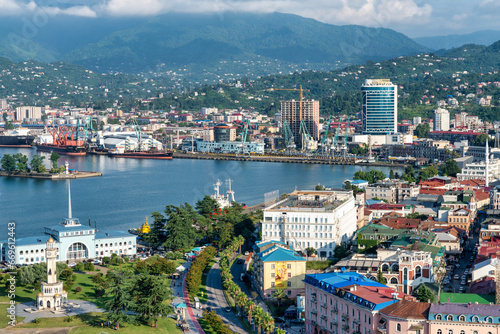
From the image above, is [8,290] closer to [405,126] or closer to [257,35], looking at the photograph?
[405,126]

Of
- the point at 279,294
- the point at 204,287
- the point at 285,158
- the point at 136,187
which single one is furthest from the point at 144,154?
the point at 279,294

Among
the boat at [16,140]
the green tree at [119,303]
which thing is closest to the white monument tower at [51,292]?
the green tree at [119,303]

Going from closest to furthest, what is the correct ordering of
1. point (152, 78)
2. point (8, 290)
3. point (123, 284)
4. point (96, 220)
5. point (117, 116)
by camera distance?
point (123, 284) → point (8, 290) → point (96, 220) → point (117, 116) → point (152, 78)

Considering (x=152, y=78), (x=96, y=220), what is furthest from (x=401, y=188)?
(x=152, y=78)

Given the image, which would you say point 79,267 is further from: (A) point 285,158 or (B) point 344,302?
(A) point 285,158

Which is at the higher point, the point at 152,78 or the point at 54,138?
the point at 152,78

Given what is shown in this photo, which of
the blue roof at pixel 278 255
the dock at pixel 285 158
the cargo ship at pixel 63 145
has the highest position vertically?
the cargo ship at pixel 63 145

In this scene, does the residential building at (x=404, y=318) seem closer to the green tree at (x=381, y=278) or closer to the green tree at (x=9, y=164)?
the green tree at (x=381, y=278)
